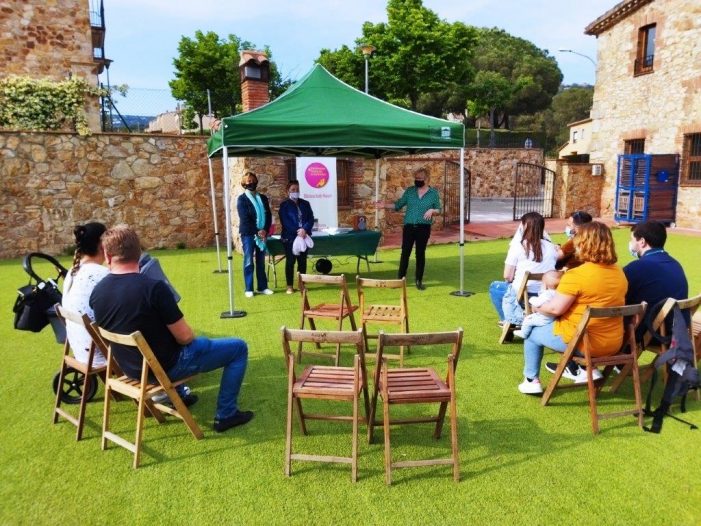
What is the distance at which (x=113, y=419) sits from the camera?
3580 mm

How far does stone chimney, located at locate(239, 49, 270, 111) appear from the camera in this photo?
10633 millimetres

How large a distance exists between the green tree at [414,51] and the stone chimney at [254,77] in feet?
67.5

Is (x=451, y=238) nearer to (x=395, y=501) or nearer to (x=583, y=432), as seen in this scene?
(x=583, y=432)

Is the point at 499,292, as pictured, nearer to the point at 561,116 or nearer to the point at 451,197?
the point at 451,197

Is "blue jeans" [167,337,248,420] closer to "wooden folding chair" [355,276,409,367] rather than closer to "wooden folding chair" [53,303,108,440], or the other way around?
"wooden folding chair" [53,303,108,440]

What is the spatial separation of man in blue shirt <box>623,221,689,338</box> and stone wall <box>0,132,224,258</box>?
9719mm

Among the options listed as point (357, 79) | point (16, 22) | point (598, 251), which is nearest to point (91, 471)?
point (598, 251)

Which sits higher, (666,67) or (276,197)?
(666,67)

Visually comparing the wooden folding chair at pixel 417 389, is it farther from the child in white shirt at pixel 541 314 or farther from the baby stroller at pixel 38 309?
the baby stroller at pixel 38 309

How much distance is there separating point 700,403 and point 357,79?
108 feet

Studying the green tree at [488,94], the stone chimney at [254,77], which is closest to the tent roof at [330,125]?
the stone chimney at [254,77]

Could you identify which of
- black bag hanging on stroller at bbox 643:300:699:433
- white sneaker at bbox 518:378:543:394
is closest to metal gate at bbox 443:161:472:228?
white sneaker at bbox 518:378:543:394

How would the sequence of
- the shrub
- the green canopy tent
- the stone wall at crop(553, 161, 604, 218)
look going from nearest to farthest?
the green canopy tent < the shrub < the stone wall at crop(553, 161, 604, 218)

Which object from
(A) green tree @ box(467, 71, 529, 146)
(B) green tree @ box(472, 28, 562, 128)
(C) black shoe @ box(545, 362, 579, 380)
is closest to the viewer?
(C) black shoe @ box(545, 362, 579, 380)
